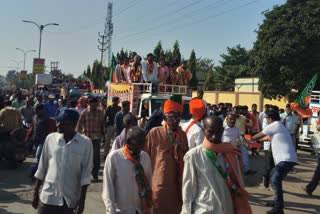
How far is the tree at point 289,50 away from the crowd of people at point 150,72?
10.7 meters

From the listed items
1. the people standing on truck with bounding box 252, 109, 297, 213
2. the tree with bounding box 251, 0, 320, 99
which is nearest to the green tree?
the tree with bounding box 251, 0, 320, 99

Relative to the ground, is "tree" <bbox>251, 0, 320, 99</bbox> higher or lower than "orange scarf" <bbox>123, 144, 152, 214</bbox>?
higher

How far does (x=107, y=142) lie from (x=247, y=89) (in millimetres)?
31788

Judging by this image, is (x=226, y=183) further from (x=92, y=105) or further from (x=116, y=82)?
(x=116, y=82)

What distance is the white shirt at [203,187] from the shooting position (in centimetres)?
352


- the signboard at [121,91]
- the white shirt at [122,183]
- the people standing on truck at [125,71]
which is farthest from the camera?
the people standing on truck at [125,71]

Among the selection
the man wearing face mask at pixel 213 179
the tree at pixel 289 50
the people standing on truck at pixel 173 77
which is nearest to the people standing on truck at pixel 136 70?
the people standing on truck at pixel 173 77

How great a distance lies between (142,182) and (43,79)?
38.8 m

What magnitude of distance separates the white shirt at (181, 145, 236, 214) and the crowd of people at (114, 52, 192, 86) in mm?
10766

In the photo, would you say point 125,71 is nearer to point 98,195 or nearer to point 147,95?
point 147,95

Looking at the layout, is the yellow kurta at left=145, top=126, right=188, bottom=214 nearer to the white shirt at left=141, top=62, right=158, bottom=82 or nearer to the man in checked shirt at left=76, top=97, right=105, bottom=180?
the man in checked shirt at left=76, top=97, right=105, bottom=180

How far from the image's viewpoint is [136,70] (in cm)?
1491

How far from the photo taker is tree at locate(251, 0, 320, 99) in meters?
24.2

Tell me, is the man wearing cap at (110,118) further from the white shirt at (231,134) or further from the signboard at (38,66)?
the signboard at (38,66)
